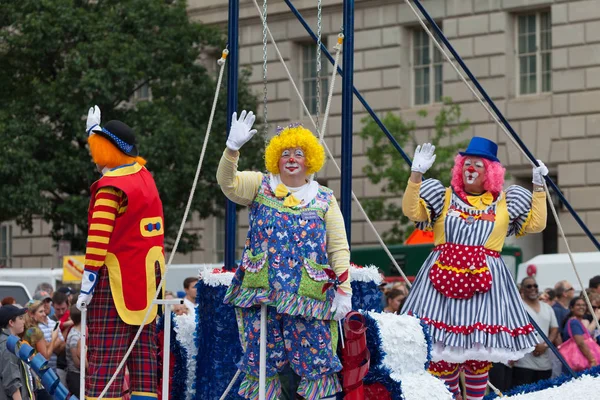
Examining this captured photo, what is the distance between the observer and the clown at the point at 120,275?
712cm

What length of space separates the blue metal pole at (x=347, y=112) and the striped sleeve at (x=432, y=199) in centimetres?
76

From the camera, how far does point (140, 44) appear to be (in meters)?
22.8

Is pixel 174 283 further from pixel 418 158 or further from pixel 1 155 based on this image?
pixel 418 158

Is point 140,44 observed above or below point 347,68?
above

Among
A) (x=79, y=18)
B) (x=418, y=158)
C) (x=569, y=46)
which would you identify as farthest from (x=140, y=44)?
(x=418, y=158)

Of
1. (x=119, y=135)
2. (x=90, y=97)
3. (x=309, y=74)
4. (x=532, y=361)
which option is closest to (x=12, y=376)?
(x=119, y=135)

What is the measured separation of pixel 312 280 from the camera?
22.2 ft

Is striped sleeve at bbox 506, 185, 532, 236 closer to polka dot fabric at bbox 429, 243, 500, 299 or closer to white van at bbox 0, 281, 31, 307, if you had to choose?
polka dot fabric at bbox 429, 243, 500, 299

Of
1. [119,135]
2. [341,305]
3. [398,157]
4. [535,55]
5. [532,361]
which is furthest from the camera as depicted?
[535,55]

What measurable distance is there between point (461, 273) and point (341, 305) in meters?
1.57

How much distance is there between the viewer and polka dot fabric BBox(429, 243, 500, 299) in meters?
8.08

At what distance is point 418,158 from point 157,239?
179 cm

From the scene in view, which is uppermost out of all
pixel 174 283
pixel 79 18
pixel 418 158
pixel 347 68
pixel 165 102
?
pixel 79 18

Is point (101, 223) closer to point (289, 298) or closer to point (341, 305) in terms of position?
point (289, 298)
